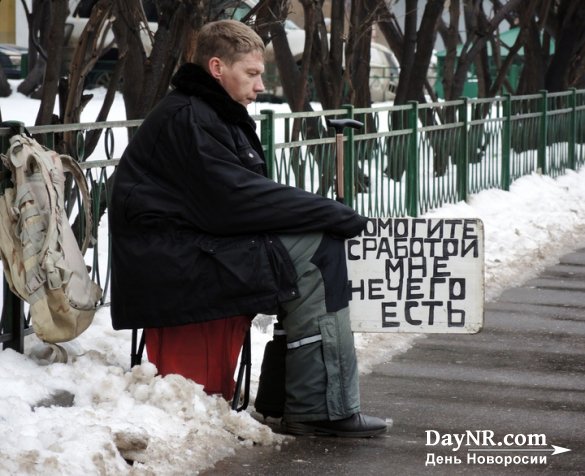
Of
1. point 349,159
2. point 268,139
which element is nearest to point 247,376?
point 268,139

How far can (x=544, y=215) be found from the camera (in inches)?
507

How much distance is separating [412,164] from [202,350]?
5967 millimetres

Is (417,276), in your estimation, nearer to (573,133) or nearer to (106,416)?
(106,416)

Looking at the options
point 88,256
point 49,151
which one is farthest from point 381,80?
point 49,151

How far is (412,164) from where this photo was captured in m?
11.3

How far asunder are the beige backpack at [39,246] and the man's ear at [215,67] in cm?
78

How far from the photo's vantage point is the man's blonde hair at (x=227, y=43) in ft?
17.7

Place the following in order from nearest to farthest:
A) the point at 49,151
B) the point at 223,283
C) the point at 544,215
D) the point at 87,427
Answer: the point at 87,427
the point at 223,283
the point at 49,151
the point at 544,215

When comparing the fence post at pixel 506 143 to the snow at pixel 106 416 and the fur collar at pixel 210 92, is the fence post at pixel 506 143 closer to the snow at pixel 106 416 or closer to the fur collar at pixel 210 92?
the snow at pixel 106 416

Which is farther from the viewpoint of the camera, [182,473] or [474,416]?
[474,416]

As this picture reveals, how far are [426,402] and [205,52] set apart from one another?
1.89 meters

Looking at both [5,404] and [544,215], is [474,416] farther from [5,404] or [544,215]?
[544,215]

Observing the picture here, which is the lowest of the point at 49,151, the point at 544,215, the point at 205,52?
the point at 544,215

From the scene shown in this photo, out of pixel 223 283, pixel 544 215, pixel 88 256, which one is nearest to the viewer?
pixel 223 283
